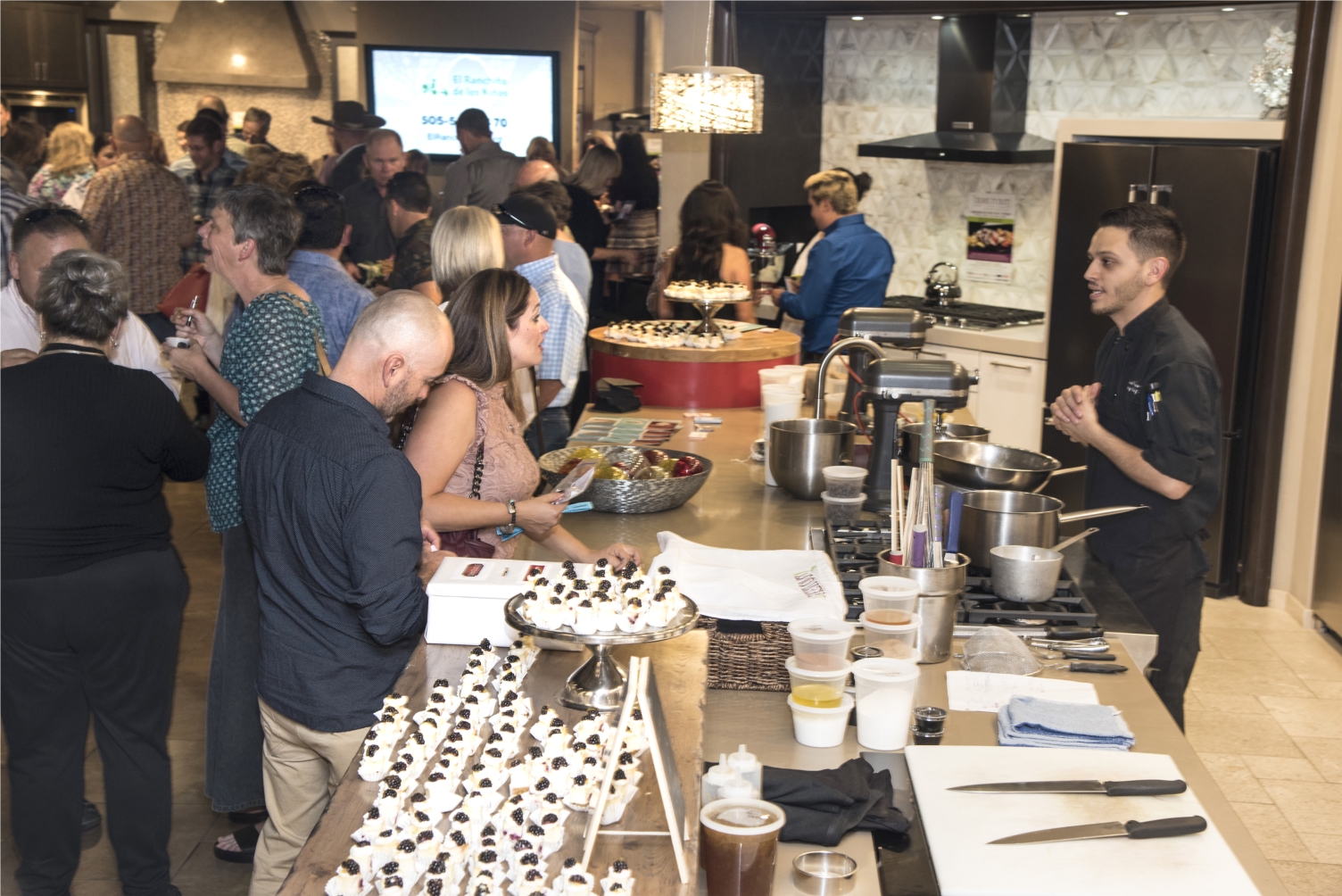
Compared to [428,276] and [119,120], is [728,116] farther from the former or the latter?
[119,120]

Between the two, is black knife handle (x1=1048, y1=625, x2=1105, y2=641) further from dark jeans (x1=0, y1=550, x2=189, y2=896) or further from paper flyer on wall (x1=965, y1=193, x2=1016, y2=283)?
paper flyer on wall (x1=965, y1=193, x2=1016, y2=283)

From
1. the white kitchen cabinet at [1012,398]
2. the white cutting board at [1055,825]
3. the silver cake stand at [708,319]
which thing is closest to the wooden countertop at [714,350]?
the silver cake stand at [708,319]

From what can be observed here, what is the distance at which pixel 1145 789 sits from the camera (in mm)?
1867

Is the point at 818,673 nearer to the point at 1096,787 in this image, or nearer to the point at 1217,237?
the point at 1096,787

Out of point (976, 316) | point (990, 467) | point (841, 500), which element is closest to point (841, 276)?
point (976, 316)

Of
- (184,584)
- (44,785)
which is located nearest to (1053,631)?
(184,584)

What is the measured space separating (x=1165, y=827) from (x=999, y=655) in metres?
0.71

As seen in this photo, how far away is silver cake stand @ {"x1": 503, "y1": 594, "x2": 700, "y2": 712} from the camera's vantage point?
200 cm

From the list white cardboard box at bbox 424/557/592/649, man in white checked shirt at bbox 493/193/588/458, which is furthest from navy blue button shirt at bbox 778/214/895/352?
white cardboard box at bbox 424/557/592/649

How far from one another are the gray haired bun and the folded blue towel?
2160 millimetres

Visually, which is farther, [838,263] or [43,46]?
[43,46]

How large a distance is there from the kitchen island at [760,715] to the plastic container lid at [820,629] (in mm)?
153

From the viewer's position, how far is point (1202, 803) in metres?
1.94

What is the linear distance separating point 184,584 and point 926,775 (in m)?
→ 2.05
